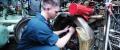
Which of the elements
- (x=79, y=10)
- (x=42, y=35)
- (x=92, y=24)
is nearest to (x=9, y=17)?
(x=92, y=24)

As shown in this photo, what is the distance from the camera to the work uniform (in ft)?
9.73

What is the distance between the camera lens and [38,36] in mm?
2975

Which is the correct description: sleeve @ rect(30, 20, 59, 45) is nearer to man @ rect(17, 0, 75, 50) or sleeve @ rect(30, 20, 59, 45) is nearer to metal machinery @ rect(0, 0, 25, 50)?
man @ rect(17, 0, 75, 50)

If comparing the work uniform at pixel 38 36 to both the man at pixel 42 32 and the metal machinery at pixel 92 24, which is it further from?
the metal machinery at pixel 92 24

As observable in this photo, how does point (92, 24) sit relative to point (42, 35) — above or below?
below

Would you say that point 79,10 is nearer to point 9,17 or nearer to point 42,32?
point 42,32

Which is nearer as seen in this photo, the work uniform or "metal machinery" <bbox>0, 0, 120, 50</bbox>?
the work uniform

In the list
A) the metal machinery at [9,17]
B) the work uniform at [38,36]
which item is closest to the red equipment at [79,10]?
the work uniform at [38,36]

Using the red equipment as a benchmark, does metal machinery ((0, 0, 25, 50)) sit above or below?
below

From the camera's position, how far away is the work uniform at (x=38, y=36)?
9.73 ft

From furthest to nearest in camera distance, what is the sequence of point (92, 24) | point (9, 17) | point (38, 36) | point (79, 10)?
point (9, 17) → point (92, 24) → point (79, 10) → point (38, 36)

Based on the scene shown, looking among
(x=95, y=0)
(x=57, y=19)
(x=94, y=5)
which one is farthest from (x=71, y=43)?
(x=95, y=0)

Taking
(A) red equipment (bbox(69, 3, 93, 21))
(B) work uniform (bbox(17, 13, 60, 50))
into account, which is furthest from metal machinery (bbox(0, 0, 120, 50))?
(B) work uniform (bbox(17, 13, 60, 50))

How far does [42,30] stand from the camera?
298 centimetres
